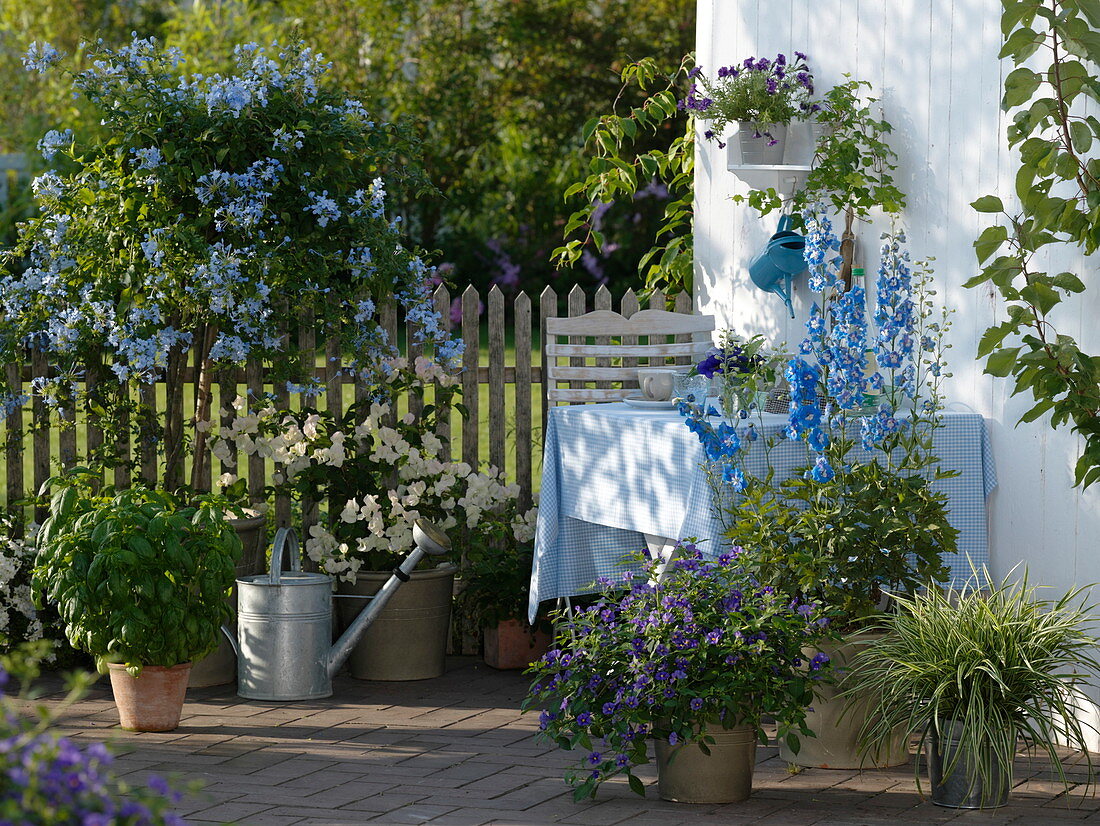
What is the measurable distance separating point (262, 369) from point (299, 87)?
3.65ft

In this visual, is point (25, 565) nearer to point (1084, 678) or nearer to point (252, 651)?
point (252, 651)

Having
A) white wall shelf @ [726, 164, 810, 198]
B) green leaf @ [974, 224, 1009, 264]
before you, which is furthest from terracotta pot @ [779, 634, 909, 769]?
white wall shelf @ [726, 164, 810, 198]

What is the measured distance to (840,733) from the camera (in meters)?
4.29

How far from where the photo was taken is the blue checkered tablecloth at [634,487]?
4.54 meters

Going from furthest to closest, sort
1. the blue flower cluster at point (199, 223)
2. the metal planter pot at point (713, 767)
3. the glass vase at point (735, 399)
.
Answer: the blue flower cluster at point (199, 223) < the glass vase at point (735, 399) < the metal planter pot at point (713, 767)

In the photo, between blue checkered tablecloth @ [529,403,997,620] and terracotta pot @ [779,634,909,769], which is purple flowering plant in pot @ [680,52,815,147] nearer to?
blue checkered tablecloth @ [529,403,997,620]

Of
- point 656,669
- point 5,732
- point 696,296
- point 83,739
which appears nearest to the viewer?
point 5,732

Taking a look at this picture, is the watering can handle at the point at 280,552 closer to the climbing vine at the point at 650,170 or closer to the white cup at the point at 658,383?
the white cup at the point at 658,383

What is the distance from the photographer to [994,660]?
3881mm

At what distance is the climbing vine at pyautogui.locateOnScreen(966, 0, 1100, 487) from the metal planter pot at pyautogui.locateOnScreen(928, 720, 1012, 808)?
85 centimetres

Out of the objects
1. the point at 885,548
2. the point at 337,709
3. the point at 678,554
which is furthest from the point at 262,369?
the point at 885,548

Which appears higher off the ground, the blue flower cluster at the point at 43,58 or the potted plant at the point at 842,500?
the blue flower cluster at the point at 43,58

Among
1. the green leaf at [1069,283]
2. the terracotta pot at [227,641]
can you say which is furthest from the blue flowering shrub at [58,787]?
the terracotta pot at [227,641]

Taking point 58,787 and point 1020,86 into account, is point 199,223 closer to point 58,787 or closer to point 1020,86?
point 1020,86
